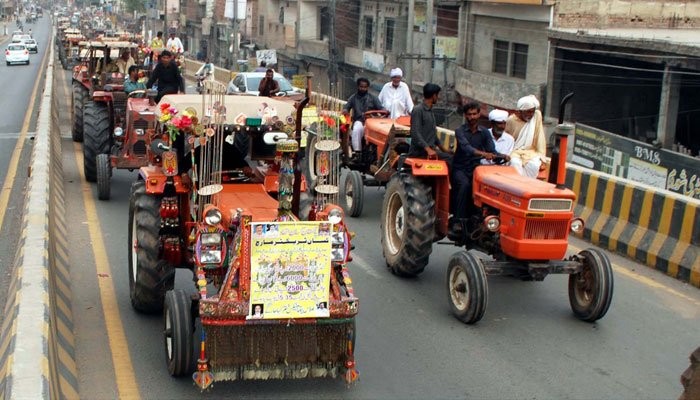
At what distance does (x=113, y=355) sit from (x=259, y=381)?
147 centimetres

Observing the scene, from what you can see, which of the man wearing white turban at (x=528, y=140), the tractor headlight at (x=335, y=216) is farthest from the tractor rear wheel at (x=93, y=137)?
the tractor headlight at (x=335, y=216)

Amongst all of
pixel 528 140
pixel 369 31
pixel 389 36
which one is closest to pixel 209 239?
pixel 528 140

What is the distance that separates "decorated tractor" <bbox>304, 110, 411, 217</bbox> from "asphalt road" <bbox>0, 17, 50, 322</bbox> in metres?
4.34

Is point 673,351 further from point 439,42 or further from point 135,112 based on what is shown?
point 439,42

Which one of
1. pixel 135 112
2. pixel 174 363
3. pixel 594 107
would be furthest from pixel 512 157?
pixel 594 107

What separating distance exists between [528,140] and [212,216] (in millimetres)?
4405

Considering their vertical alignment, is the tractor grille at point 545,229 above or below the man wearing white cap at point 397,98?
below

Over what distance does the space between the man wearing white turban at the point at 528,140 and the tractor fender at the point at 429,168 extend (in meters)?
0.75

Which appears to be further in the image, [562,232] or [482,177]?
[482,177]

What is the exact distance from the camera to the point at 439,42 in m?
42.1

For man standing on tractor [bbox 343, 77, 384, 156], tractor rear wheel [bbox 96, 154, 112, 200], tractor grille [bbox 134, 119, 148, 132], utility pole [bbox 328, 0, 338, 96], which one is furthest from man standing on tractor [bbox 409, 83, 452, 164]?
utility pole [bbox 328, 0, 338, 96]

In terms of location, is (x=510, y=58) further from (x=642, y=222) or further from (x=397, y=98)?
(x=642, y=222)

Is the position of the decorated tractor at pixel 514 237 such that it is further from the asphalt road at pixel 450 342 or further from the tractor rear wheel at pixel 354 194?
the tractor rear wheel at pixel 354 194

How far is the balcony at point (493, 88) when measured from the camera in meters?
34.8
